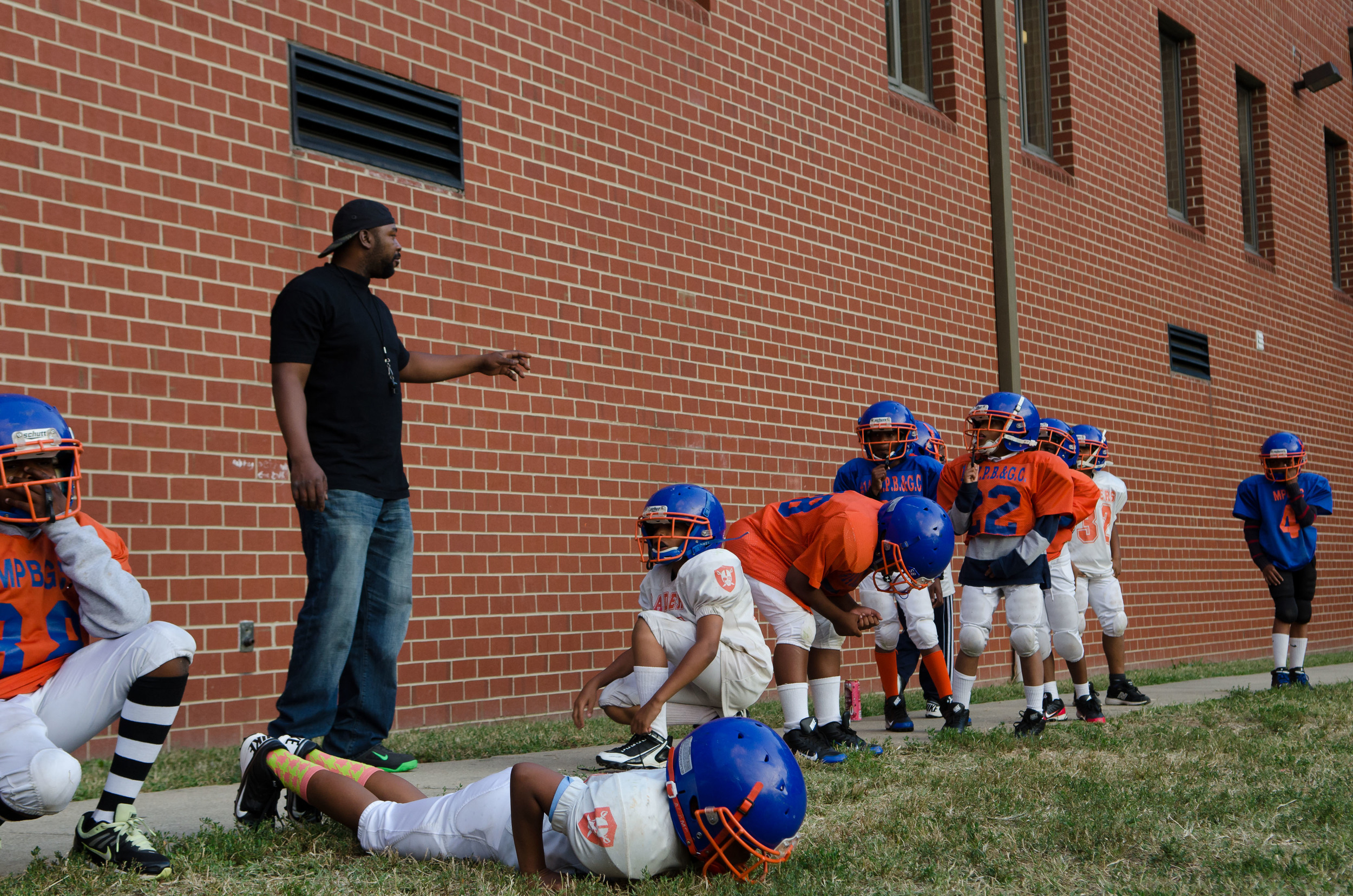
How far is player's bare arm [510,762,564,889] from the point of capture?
149 inches

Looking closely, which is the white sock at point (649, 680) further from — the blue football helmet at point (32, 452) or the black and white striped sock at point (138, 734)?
the blue football helmet at point (32, 452)

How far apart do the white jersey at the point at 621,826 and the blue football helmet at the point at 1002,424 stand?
4423 mm

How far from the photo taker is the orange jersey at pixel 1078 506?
7.72 meters

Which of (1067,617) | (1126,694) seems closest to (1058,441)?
(1067,617)

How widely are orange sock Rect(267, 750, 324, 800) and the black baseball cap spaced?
2.23m

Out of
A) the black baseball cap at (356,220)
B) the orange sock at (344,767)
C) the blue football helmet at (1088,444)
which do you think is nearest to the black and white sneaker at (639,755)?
the orange sock at (344,767)

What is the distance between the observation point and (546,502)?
358 inches

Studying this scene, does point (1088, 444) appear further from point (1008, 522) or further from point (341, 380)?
point (341, 380)

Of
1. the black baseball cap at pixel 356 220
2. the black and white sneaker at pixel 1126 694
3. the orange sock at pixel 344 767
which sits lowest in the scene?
the black and white sneaker at pixel 1126 694

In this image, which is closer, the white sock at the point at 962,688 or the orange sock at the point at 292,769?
the orange sock at the point at 292,769

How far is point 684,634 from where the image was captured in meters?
6.01

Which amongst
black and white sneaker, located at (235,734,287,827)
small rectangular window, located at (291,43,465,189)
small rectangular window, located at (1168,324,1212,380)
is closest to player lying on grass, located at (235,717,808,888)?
black and white sneaker, located at (235,734,287,827)

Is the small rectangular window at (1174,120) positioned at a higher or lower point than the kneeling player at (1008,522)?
higher

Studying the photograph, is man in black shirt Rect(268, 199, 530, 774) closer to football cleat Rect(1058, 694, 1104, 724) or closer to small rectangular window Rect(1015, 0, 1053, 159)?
football cleat Rect(1058, 694, 1104, 724)
